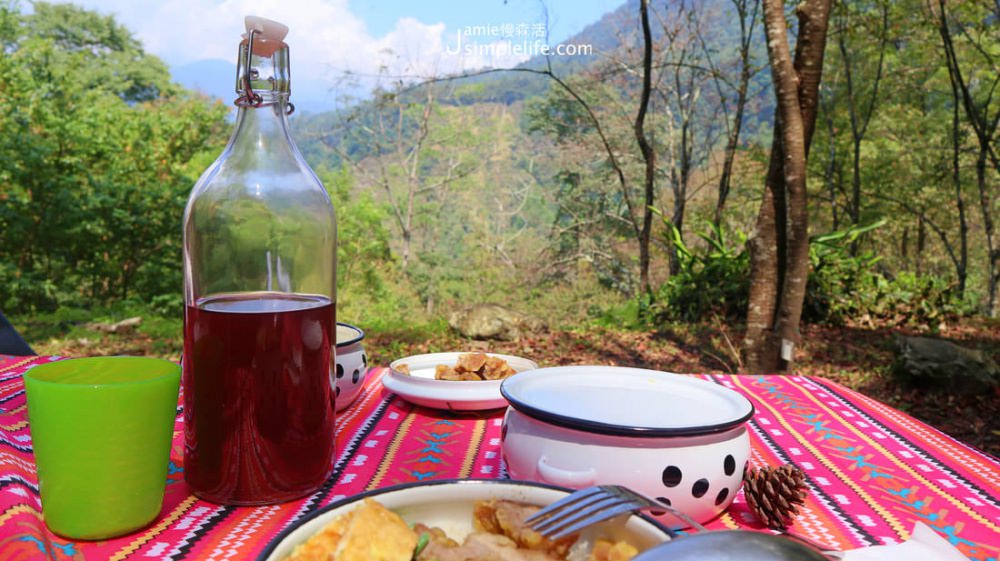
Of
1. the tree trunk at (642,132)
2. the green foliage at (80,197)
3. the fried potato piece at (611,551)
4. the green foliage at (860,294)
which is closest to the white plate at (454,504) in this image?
the fried potato piece at (611,551)

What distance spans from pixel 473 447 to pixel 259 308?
39 cm

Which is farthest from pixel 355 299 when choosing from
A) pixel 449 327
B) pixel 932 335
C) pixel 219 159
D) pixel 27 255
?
pixel 219 159

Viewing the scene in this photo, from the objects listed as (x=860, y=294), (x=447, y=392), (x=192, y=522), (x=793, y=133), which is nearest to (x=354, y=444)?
(x=447, y=392)

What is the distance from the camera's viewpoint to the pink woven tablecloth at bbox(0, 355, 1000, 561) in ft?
2.04

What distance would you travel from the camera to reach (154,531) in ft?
2.13

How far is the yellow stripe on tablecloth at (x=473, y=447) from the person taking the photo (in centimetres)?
86

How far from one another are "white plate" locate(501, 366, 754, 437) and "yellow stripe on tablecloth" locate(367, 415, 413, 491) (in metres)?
0.21

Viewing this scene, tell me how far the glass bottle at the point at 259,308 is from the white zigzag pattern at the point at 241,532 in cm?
2

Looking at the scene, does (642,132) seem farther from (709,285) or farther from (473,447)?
(473,447)

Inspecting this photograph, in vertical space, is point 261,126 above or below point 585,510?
above

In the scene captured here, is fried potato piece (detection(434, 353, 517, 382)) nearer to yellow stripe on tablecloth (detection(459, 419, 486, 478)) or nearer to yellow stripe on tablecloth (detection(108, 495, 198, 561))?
yellow stripe on tablecloth (detection(459, 419, 486, 478))

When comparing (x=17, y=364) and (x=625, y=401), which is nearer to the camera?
(x=625, y=401)

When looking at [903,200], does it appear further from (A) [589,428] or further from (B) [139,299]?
(A) [589,428]

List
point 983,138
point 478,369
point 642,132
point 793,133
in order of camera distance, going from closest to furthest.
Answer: point 478,369 < point 793,133 < point 642,132 < point 983,138
